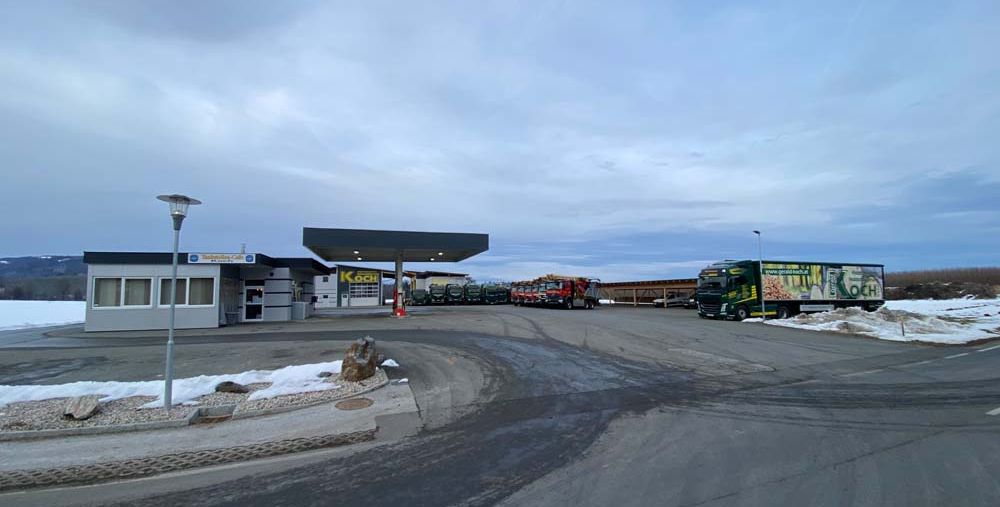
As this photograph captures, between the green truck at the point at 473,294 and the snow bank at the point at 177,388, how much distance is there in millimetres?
43898

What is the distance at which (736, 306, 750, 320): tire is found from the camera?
29.7 m

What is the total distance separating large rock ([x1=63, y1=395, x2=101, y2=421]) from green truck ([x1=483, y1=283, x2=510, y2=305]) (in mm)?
47565

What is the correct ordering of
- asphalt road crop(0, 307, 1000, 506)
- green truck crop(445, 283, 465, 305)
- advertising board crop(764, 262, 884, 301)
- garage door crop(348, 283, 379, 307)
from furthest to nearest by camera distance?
garage door crop(348, 283, 379, 307) < green truck crop(445, 283, 465, 305) < advertising board crop(764, 262, 884, 301) < asphalt road crop(0, 307, 1000, 506)

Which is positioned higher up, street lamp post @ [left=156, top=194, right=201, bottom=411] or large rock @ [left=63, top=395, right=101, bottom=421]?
street lamp post @ [left=156, top=194, right=201, bottom=411]

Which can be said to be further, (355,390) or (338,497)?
(355,390)

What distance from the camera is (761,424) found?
24.2 feet

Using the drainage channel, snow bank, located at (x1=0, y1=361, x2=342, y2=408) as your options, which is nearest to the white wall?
snow bank, located at (x1=0, y1=361, x2=342, y2=408)

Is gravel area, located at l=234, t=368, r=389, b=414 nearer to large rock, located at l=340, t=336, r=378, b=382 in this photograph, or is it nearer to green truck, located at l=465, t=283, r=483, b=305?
large rock, located at l=340, t=336, r=378, b=382

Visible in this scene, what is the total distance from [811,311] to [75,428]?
3552 cm

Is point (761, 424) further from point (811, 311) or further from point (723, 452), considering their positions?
point (811, 311)

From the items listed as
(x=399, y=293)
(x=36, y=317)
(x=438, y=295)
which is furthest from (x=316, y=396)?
(x=438, y=295)

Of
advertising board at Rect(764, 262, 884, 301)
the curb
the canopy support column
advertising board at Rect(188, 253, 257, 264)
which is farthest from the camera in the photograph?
the canopy support column

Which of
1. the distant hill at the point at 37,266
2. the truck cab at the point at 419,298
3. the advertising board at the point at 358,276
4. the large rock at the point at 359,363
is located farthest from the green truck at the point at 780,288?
the distant hill at the point at 37,266

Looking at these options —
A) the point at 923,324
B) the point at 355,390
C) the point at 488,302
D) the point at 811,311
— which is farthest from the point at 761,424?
the point at 488,302
